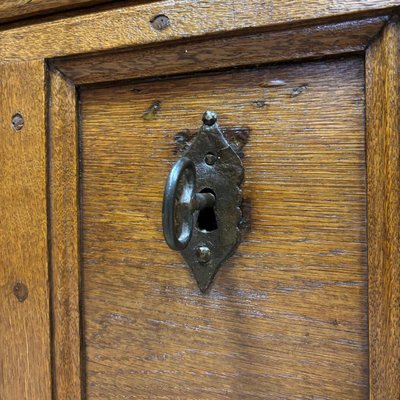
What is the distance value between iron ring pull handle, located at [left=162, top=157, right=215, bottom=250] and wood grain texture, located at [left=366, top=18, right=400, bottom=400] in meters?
0.14

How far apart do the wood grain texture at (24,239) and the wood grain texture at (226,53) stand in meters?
0.05

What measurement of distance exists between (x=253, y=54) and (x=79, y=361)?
1.09ft

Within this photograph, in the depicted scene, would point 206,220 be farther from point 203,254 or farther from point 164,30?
point 164,30

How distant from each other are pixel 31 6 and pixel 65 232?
220 mm

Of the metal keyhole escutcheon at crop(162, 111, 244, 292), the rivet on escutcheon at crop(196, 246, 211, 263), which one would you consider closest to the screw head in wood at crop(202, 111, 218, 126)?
the metal keyhole escutcheon at crop(162, 111, 244, 292)

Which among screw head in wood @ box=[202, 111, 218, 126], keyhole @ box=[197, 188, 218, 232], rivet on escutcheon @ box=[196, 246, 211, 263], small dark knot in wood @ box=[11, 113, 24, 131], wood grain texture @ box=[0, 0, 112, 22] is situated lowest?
rivet on escutcheon @ box=[196, 246, 211, 263]

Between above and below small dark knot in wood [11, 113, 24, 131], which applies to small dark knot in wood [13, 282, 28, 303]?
below

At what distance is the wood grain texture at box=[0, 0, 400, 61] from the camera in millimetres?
372

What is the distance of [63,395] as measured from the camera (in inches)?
19.0

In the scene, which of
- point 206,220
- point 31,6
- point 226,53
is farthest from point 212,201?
point 31,6

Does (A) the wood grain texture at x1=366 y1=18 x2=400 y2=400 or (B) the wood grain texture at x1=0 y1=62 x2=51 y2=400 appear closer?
(A) the wood grain texture at x1=366 y1=18 x2=400 y2=400

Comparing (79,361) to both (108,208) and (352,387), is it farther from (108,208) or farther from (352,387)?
(352,387)

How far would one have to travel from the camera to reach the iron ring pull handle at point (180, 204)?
1.18 feet

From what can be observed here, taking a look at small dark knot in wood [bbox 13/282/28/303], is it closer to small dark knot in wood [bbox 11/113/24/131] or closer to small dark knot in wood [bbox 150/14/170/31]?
small dark knot in wood [bbox 11/113/24/131]
